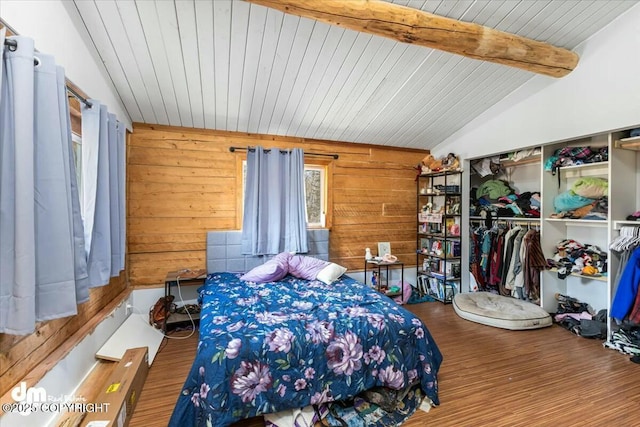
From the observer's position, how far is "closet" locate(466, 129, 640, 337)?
9.20ft

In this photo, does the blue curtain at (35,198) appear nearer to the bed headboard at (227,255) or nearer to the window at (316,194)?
the bed headboard at (227,255)

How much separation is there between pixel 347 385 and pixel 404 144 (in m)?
3.61

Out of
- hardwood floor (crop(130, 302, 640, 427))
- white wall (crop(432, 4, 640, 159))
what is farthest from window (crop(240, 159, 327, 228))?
white wall (crop(432, 4, 640, 159))

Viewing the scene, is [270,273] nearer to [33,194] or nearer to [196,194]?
[196,194]

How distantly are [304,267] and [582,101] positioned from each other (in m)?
3.36

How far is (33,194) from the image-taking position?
123cm

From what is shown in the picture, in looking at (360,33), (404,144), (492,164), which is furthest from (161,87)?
(492,164)

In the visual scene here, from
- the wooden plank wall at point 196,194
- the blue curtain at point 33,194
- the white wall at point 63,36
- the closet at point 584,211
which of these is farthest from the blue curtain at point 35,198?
the closet at point 584,211

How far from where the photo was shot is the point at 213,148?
355cm

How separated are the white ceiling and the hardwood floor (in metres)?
2.58

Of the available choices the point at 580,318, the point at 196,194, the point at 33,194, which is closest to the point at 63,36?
the point at 33,194

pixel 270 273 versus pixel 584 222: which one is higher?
pixel 584 222

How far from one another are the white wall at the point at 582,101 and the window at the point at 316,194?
227cm

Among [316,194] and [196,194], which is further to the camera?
[316,194]
